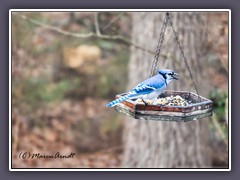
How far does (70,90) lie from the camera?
7613 millimetres

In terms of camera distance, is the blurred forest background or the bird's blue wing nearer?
the bird's blue wing

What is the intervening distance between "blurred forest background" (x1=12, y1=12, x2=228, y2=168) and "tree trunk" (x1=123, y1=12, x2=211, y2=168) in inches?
A: 37.7

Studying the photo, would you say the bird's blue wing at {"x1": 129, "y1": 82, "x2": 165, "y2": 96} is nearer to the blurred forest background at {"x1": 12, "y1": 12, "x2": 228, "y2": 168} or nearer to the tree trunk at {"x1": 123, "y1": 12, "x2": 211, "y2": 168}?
the tree trunk at {"x1": 123, "y1": 12, "x2": 211, "y2": 168}

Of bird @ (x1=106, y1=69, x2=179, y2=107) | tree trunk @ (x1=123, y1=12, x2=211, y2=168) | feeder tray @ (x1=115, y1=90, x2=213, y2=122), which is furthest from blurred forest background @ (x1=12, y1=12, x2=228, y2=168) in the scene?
feeder tray @ (x1=115, y1=90, x2=213, y2=122)

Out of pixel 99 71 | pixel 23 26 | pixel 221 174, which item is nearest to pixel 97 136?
pixel 99 71

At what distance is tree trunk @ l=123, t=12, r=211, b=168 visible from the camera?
16.0 feet

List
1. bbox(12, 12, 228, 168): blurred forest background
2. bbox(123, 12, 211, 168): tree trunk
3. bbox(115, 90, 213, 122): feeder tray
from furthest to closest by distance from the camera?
bbox(12, 12, 228, 168): blurred forest background, bbox(123, 12, 211, 168): tree trunk, bbox(115, 90, 213, 122): feeder tray

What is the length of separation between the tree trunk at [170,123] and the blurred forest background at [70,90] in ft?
3.14

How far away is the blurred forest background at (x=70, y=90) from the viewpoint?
6387 millimetres

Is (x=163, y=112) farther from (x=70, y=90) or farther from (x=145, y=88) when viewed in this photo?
(x=70, y=90)

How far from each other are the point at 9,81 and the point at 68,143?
300 centimetres

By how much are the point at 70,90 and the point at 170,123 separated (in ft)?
9.48

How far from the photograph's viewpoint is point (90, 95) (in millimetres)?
7750

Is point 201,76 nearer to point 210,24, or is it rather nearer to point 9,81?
point 210,24
